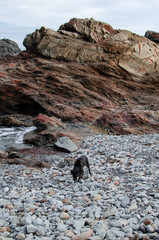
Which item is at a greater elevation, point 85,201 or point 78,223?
A: point 78,223

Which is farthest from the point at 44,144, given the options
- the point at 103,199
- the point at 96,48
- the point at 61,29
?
the point at 61,29

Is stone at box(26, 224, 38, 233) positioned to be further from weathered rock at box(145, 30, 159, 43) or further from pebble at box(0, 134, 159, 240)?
weathered rock at box(145, 30, 159, 43)

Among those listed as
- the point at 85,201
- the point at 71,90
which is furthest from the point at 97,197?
the point at 71,90

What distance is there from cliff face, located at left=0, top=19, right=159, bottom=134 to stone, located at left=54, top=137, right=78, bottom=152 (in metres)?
9.25

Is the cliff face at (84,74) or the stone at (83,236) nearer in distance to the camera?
the stone at (83,236)

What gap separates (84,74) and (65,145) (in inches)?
560

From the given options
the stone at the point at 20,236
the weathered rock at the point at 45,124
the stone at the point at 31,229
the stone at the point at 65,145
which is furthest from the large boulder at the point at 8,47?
the stone at the point at 20,236

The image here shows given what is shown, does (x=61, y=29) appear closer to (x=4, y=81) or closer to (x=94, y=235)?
(x=4, y=81)

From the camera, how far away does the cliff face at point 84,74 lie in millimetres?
27406

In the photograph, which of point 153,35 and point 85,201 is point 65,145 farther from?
point 153,35

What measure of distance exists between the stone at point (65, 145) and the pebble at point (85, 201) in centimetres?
307

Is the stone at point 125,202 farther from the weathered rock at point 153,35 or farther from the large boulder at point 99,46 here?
the weathered rock at point 153,35

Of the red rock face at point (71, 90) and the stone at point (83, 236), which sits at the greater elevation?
A: the red rock face at point (71, 90)

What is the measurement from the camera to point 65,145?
16.2m
